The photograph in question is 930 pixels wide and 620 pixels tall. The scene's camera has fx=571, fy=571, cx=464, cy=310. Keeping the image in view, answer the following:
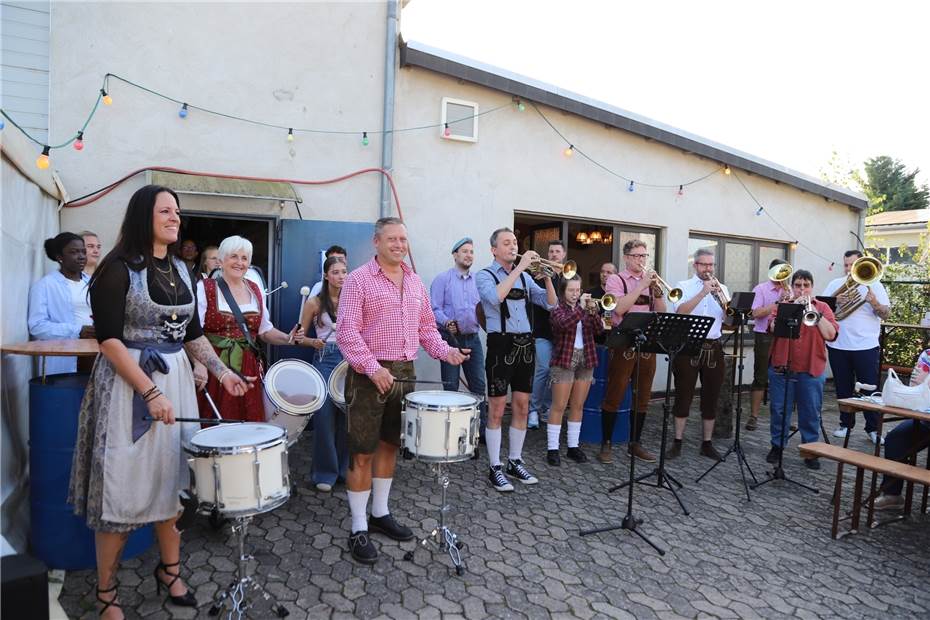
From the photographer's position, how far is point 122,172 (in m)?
5.50

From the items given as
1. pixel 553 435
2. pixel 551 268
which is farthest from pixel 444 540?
pixel 551 268

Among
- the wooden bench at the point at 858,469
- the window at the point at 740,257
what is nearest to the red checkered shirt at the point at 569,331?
the wooden bench at the point at 858,469

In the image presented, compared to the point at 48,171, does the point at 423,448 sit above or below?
below

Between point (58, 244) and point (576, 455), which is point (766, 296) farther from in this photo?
point (58, 244)

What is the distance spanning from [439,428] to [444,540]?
2.83 feet

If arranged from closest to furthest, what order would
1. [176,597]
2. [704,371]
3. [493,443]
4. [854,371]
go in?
[176,597] < [493,443] < [704,371] < [854,371]

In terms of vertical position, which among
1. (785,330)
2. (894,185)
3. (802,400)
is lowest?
(802,400)

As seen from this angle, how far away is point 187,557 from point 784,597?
11.7 ft

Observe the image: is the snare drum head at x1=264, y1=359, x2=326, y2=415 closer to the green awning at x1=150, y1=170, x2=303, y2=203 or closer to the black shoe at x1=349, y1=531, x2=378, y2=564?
the black shoe at x1=349, y1=531, x2=378, y2=564

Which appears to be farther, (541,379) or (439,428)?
(541,379)

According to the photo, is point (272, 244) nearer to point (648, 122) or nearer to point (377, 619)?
point (377, 619)

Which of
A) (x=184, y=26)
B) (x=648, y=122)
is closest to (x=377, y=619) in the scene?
(x=184, y=26)

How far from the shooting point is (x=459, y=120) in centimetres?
702

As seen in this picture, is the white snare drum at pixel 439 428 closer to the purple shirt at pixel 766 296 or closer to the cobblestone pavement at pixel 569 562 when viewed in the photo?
the cobblestone pavement at pixel 569 562
